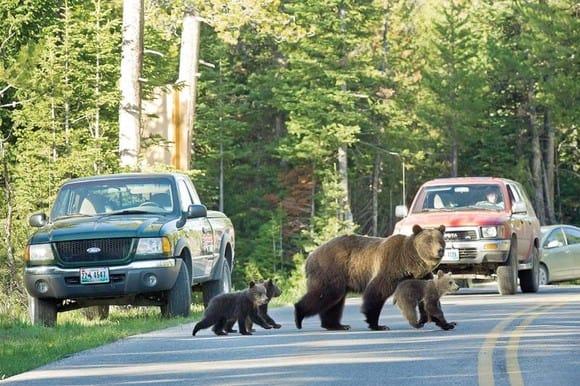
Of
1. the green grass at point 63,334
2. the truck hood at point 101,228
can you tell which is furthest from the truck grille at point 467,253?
the truck hood at point 101,228

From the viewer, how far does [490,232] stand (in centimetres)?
2520

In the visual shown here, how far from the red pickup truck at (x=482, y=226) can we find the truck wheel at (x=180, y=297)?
6165 mm

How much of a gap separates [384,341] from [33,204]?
1836cm

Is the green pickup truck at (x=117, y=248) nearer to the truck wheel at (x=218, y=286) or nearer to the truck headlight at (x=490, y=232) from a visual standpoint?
the truck wheel at (x=218, y=286)

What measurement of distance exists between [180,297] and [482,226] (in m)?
7.46

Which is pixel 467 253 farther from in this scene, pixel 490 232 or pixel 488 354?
pixel 488 354

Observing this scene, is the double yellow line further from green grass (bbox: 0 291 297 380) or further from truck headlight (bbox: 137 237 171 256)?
truck headlight (bbox: 137 237 171 256)

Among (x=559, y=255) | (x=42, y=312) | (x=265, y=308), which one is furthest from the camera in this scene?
(x=559, y=255)

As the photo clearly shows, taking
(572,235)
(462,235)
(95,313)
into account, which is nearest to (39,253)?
(95,313)

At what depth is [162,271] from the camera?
18.8m

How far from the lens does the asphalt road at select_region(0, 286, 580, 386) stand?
11836 mm

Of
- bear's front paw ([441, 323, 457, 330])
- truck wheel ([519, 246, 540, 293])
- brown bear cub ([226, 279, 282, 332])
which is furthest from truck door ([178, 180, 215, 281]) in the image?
truck wheel ([519, 246, 540, 293])

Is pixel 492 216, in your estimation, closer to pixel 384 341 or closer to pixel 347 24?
pixel 384 341

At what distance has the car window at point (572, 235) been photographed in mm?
35688
